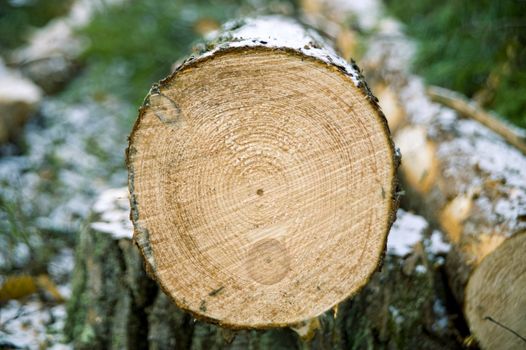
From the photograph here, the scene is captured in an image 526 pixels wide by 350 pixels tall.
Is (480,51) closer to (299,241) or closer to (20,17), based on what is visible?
(299,241)

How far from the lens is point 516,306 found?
1.83 metres

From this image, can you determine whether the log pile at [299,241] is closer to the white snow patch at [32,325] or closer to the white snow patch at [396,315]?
the white snow patch at [396,315]

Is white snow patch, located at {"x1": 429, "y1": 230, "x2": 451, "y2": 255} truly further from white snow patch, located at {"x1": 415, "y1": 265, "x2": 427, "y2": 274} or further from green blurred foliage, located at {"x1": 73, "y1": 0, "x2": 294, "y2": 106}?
green blurred foliage, located at {"x1": 73, "y1": 0, "x2": 294, "y2": 106}

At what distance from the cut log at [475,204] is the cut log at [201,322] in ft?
0.70

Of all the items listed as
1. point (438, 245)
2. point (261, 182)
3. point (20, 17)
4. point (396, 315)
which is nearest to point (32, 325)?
point (261, 182)

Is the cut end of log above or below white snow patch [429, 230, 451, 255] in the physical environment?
below

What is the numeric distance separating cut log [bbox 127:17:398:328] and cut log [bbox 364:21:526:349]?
730 mm

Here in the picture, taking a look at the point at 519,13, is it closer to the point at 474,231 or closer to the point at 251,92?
the point at 474,231

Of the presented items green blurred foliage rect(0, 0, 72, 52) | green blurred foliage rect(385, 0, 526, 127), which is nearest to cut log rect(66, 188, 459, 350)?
green blurred foliage rect(385, 0, 526, 127)

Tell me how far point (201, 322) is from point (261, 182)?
2.60ft

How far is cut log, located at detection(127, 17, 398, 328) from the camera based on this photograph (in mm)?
1410

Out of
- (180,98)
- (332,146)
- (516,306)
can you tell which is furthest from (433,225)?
(180,98)

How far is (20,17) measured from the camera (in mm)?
6781

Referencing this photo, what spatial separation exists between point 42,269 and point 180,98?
79.9 inches
